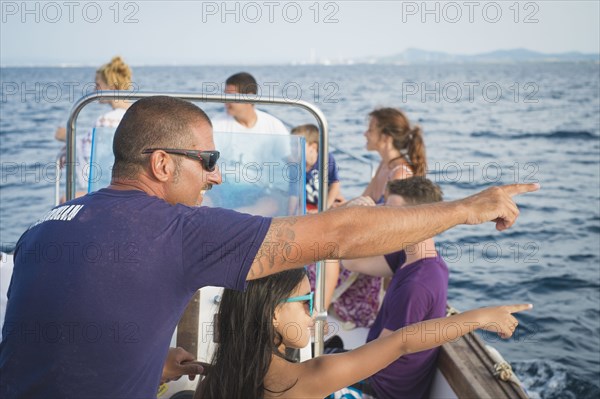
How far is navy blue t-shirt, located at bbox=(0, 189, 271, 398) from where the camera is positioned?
1.63m

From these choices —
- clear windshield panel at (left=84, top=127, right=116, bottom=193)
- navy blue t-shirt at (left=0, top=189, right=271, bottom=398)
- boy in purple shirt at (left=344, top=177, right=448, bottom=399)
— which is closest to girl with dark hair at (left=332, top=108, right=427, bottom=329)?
boy in purple shirt at (left=344, top=177, right=448, bottom=399)

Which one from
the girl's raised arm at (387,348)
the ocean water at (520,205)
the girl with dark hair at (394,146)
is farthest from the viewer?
the ocean water at (520,205)

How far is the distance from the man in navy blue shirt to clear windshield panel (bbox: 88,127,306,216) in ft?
4.26

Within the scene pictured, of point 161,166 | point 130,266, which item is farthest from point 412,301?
point 130,266

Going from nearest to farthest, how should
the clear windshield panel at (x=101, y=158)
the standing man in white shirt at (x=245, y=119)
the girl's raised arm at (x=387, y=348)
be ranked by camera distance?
the girl's raised arm at (x=387, y=348) → the clear windshield panel at (x=101, y=158) → the standing man in white shirt at (x=245, y=119)

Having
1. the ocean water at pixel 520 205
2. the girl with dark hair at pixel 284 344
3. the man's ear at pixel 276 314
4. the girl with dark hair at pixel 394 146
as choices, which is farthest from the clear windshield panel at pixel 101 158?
the girl with dark hair at pixel 394 146

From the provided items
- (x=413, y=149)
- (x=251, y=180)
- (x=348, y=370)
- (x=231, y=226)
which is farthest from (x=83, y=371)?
(x=413, y=149)

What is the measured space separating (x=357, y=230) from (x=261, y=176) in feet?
4.64

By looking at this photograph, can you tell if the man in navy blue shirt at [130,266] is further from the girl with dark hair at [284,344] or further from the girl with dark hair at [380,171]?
the girl with dark hair at [380,171]

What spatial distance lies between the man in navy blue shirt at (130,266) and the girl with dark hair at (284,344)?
1.51 ft

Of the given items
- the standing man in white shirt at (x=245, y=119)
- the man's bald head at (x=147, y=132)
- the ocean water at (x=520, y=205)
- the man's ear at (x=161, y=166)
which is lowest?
the ocean water at (x=520, y=205)

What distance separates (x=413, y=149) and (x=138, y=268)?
11.9 ft

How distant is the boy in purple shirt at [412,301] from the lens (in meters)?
3.17

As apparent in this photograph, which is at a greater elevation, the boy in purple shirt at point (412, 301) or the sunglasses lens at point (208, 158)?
the sunglasses lens at point (208, 158)
